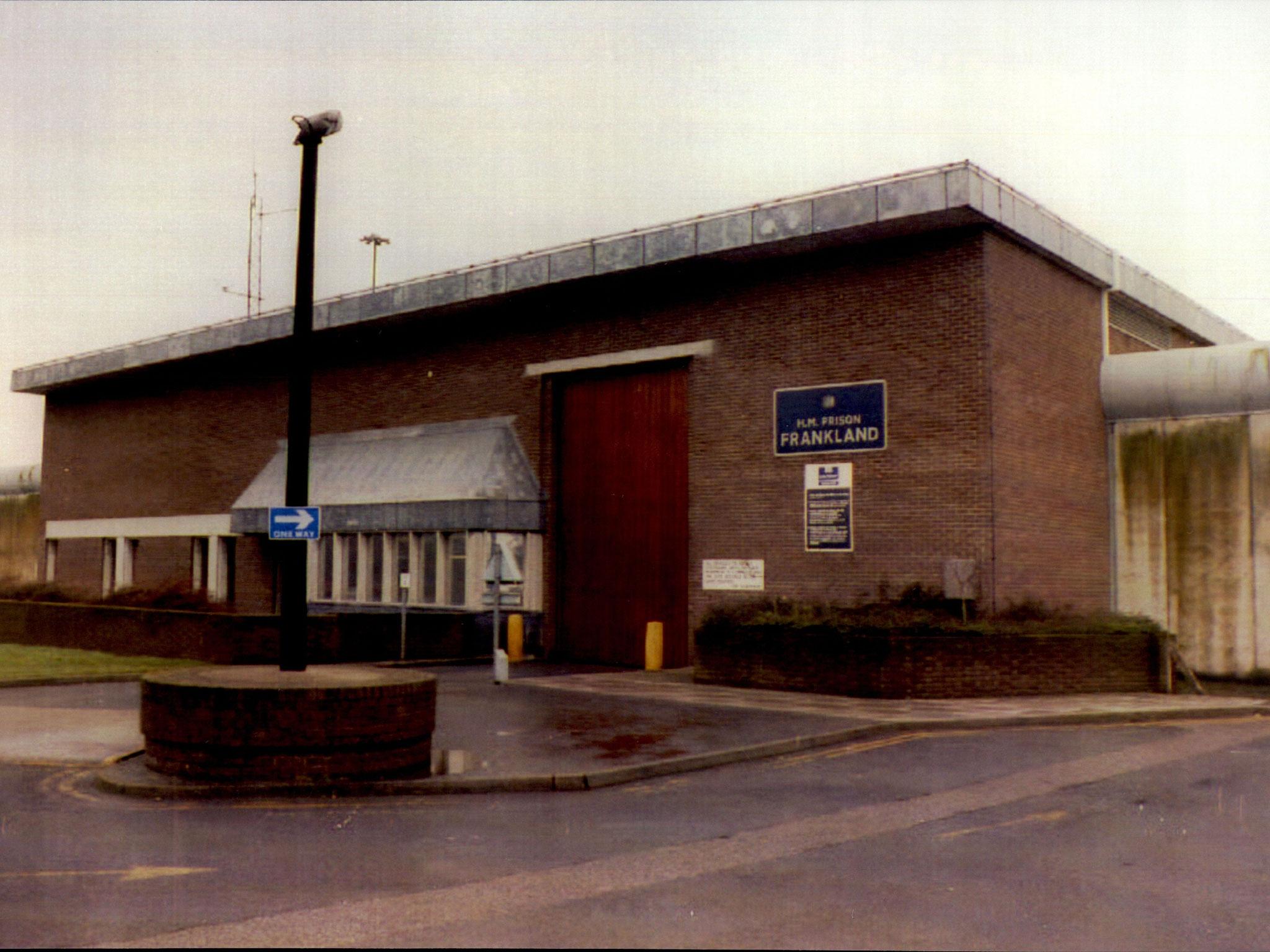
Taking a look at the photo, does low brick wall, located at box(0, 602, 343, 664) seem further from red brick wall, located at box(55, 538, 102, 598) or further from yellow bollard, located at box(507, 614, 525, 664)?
red brick wall, located at box(55, 538, 102, 598)

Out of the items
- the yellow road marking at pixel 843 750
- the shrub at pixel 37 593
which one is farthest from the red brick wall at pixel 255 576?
the yellow road marking at pixel 843 750

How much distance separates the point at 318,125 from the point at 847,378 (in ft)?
37.0

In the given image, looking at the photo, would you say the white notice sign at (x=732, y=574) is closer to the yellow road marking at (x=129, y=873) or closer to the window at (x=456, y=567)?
the window at (x=456, y=567)

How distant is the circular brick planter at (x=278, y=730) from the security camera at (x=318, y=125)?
210 inches

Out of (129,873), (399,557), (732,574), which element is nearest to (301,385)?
(129,873)

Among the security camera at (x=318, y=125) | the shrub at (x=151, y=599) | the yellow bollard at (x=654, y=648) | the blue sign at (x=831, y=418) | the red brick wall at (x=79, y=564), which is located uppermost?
the security camera at (x=318, y=125)

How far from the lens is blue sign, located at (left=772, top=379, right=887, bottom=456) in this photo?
20.3 m

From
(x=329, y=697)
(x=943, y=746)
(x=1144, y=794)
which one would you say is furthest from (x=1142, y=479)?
(x=329, y=697)

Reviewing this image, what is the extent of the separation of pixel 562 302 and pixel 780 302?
5267 millimetres

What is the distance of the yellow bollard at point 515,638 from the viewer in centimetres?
2406

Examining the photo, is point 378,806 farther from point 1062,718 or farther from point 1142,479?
point 1142,479

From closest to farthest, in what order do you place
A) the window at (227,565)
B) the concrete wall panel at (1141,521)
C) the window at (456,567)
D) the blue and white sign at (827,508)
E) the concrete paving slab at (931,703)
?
1. the concrete paving slab at (931,703)
2. the blue and white sign at (827,508)
3. the concrete wall panel at (1141,521)
4. the window at (456,567)
5. the window at (227,565)

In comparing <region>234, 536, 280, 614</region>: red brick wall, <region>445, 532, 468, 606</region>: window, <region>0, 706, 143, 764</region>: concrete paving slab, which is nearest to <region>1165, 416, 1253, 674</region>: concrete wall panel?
<region>445, 532, 468, 606</region>: window

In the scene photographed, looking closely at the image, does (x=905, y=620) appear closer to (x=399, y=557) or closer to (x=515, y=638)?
(x=515, y=638)
